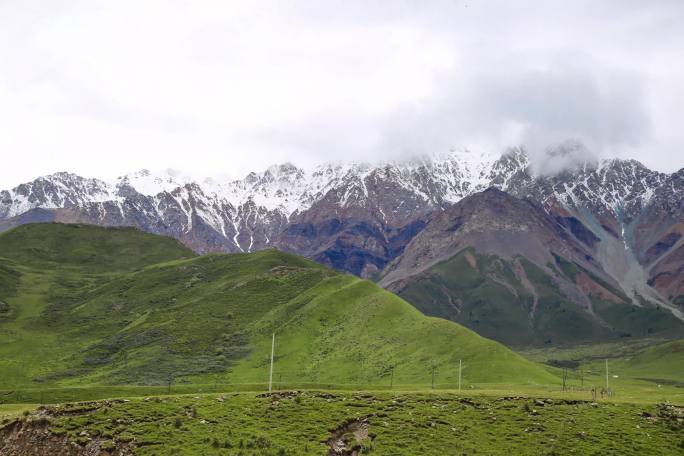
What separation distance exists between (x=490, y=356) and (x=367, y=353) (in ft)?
110

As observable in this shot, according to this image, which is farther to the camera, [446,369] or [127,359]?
[127,359]

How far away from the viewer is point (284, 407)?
74.1m

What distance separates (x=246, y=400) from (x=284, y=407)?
4.77 m

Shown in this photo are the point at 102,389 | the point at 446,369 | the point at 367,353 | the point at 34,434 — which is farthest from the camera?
the point at 367,353

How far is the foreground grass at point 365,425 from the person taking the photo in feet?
210

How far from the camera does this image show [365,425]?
2714 inches

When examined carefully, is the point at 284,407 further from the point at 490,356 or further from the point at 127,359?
the point at 127,359

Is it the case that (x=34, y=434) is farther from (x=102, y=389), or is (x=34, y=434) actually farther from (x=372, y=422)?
(x=102, y=389)

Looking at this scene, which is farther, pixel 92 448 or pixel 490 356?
pixel 490 356

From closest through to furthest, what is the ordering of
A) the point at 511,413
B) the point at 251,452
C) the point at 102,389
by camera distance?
1. the point at 251,452
2. the point at 511,413
3. the point at 102,389

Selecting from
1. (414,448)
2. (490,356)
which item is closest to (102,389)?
(490,356)

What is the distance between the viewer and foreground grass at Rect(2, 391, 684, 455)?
6400 cm

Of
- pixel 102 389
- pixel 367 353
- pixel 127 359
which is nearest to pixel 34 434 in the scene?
pixel 102 389

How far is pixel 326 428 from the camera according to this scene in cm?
6812
